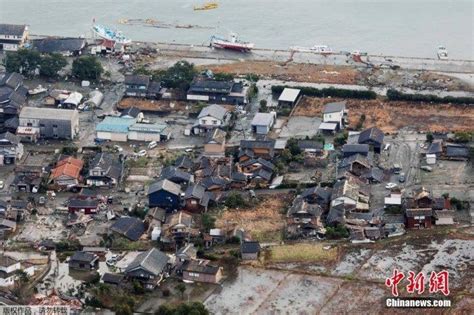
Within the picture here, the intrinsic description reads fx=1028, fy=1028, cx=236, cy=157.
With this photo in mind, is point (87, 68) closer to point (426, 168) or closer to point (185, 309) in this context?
point (426, 168)

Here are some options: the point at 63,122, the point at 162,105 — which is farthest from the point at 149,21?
the point at 63,122

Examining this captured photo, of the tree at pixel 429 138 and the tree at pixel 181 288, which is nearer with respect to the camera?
the tree at pixel 181 288

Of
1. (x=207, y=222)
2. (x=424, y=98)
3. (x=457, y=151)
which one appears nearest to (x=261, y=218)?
(x=207, y=222)

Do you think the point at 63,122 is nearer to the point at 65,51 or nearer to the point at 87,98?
the point at 87,98

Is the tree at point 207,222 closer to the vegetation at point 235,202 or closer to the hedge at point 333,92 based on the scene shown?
the vegetation at point 235,202

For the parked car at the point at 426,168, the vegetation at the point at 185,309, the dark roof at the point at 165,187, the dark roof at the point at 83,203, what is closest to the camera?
the vegetation at the point at 185,309

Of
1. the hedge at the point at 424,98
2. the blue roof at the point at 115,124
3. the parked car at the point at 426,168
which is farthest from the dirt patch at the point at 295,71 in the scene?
the parked car at the point at 426,168

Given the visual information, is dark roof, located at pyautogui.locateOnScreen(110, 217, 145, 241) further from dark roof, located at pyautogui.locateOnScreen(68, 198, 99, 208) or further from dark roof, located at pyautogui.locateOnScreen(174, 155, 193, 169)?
dark roof, located at pyautogui.locateOnScreen(174, 155, 193, 169)
